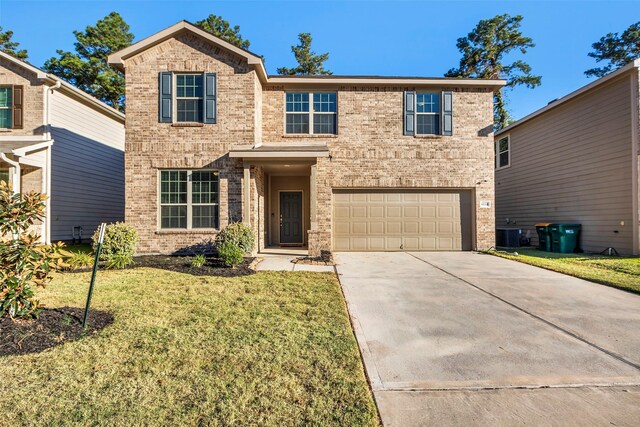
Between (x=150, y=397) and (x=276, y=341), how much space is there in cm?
134

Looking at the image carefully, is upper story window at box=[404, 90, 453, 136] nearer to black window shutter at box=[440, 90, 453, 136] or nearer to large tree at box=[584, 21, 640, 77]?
black window shutter at box=[440, 90, 453, 136]

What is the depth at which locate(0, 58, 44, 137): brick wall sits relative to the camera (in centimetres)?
1159

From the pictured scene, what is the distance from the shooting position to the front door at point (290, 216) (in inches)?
509

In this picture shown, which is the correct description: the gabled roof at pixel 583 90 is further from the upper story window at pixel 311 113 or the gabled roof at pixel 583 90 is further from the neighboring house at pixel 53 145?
the neighboring house at pixel 53 145

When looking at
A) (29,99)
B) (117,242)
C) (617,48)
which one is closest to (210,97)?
(117,242)

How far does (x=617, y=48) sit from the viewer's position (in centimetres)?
2461

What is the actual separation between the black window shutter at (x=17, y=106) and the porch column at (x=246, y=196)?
8739 mm

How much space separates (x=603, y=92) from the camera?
11016 mm

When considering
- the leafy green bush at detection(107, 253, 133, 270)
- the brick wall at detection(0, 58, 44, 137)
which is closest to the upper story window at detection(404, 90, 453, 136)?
the leafy green bush at detection(107, 253, 133, 270)

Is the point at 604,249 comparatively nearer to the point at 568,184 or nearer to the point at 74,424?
the point at 568,184

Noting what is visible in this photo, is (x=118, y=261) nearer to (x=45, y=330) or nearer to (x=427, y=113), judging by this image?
(x=45, y=330)

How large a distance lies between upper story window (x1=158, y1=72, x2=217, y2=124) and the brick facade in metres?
0.20

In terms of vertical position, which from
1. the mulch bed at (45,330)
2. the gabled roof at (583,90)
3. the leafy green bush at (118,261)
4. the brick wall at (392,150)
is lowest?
the mulch bed at (45,330)

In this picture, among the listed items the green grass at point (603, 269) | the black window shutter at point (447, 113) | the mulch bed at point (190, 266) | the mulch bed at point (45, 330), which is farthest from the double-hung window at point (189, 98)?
the green grass at point (603, 269)
